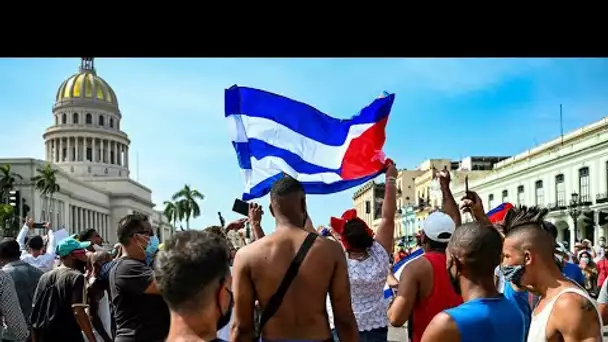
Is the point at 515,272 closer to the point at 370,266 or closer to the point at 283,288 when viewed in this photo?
the point at 283,288

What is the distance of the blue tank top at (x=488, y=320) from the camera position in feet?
9.91

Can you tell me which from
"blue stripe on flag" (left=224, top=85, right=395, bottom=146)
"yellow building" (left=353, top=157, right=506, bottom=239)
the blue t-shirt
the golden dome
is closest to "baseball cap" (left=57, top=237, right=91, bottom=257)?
"blue stripe on flag" (left=224, top=85, right=395, bottom=146)

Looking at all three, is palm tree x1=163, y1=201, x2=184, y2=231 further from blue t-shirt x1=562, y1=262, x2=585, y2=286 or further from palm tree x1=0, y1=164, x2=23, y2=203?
blue t-shirt x1=562, y1=262, x2=585, y2=286

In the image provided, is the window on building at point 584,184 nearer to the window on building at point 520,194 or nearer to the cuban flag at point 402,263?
the window on building at point 520,194

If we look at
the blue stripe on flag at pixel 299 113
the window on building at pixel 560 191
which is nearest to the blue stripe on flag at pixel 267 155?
the blue stripe on flag at pixel 299 113

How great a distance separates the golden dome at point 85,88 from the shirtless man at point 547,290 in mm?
119455

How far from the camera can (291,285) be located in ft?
13.5

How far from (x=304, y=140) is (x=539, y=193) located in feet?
149

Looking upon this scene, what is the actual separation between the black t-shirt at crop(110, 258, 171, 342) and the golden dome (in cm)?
11754

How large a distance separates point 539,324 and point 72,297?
3737 millimetres
